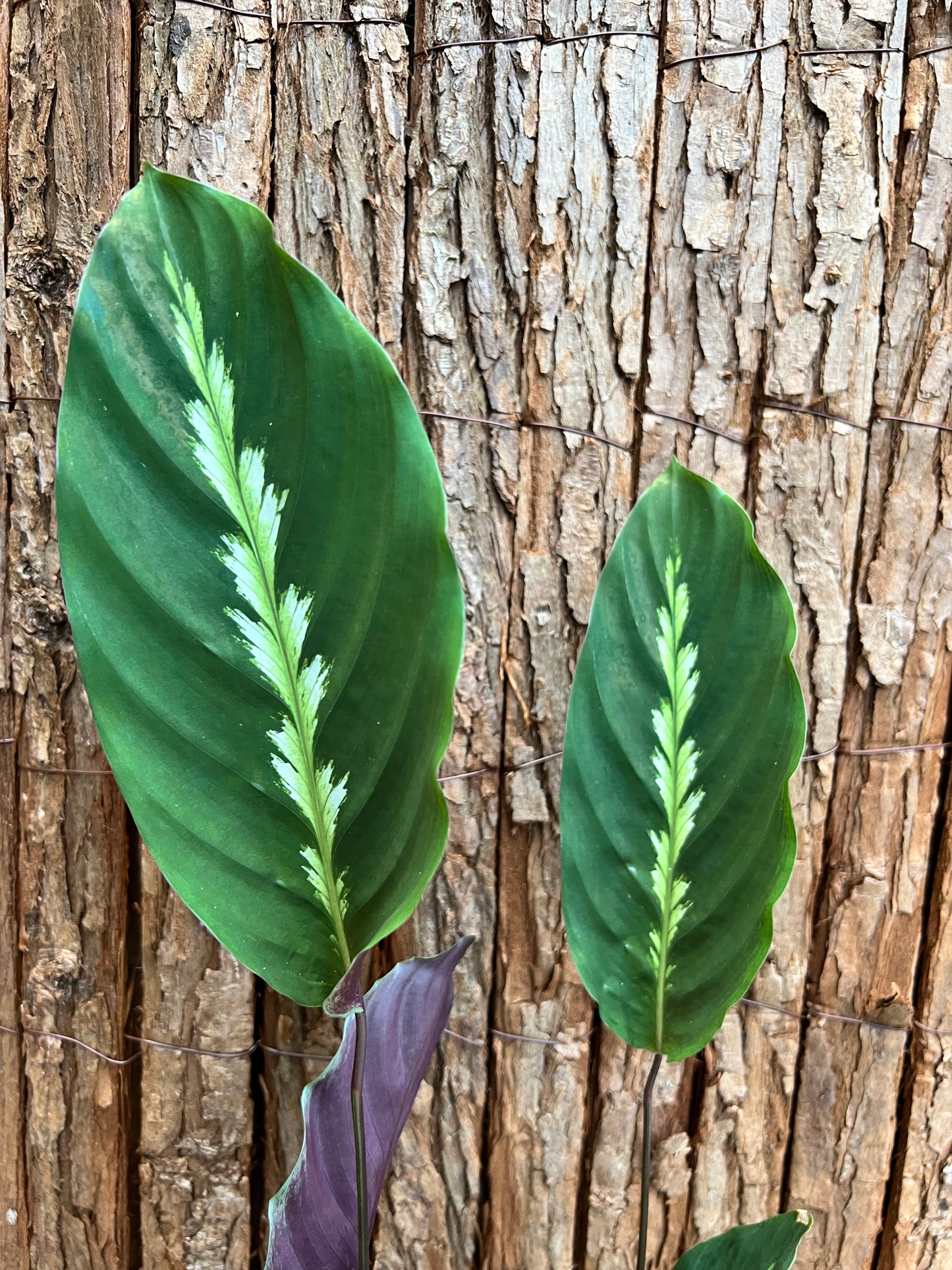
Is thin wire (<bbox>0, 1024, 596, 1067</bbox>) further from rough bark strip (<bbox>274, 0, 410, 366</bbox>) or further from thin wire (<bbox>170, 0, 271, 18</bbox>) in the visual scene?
thin wire (<bbox>170, 0, 271, 18</bbox>)

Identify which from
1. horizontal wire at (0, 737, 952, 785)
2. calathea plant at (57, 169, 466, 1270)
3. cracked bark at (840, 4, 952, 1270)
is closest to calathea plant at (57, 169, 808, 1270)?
calathea plant at (57, 169, 466, 1270)

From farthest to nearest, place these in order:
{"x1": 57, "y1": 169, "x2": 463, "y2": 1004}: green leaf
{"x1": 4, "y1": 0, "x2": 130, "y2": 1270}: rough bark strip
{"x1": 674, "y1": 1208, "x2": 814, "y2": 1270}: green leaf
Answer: {"x1": 4, "y1": 0, "x2": 130, "y2": 1270}: rough bark strip
{"x1": 674, "y1": 1208, "x2": 814, "y2": 1270}: green leaf
{"x1": 57, "y1": 169, "x2": 463, "y2": 1004}: green leaf

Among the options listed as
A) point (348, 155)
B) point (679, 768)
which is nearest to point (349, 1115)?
point (679, 768)

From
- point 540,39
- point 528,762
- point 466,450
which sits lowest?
point 528,762

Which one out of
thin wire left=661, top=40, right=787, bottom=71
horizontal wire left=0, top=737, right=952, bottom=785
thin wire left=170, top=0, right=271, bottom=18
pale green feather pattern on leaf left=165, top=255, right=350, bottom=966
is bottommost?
horizontal wire left=0, top=737, right=952, bottom=785

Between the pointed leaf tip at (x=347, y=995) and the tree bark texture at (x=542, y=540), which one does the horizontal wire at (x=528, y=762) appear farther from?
the pointed leaf tip at (x=347, y=995)

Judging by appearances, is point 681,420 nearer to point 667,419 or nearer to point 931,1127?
point 667,419

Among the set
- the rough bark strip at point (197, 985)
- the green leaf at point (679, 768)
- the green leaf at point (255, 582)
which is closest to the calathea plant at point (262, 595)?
the green leaf at point (255, 582)
